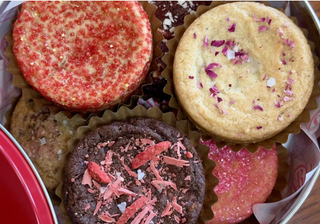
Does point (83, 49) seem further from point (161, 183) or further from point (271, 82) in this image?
point (271, 82)

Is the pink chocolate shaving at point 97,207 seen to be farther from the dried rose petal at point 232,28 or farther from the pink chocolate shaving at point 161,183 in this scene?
the dried rose petal at point 232,28

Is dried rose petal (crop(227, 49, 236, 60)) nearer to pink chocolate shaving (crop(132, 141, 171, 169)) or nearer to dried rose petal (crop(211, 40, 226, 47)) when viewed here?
dried rose petal (crop(211, 40, 226, 47))

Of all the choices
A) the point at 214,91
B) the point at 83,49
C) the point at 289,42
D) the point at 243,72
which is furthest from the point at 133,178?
the point at 289,42

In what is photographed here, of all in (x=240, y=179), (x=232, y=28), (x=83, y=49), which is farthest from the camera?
(x=240, y=179)

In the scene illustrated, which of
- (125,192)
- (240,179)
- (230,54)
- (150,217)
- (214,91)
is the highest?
(230,54)

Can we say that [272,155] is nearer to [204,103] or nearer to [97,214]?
[204,103]

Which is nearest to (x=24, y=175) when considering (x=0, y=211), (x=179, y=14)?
(x=0, y=211)

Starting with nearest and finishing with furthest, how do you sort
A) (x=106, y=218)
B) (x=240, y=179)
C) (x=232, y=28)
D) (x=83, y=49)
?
(x=106, y=218)
(x=83, y=49)
(x=232, y=28)
(x=240, y=179)

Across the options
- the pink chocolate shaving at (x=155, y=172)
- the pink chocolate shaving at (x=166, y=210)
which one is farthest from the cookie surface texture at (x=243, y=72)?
the pink chocolate shaving at (x=166, y=210)
